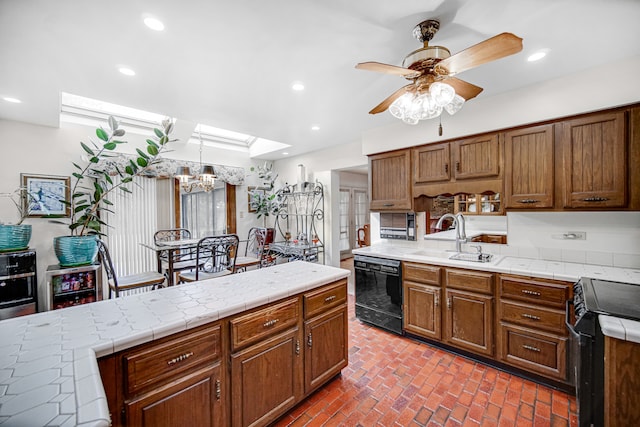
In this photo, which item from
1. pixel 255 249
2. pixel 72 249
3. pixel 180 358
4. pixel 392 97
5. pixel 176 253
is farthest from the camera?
pixel 255 249

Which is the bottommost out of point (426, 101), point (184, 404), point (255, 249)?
point (184, 404)

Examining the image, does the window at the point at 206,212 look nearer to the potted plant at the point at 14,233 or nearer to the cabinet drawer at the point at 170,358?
the potted plant at the point at 14,233

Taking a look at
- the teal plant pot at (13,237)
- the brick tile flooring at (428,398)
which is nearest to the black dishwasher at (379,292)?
the brick tile flooring at (428,398)

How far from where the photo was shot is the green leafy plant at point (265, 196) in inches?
212

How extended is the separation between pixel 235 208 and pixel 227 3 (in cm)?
437

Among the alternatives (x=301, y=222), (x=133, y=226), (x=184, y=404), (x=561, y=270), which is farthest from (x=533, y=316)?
(x=133, y=226)

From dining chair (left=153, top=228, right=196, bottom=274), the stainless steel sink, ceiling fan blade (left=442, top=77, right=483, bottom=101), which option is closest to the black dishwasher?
the stainless steel sink

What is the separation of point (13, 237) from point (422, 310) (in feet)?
14.5

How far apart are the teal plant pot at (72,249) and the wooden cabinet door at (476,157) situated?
4055mm

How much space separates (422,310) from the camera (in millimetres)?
2729

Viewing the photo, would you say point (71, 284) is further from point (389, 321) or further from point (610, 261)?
point (610, 261)

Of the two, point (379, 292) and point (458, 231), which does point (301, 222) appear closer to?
point (379, 292)

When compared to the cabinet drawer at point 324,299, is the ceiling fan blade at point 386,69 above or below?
above

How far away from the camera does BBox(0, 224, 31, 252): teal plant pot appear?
2.76 m
